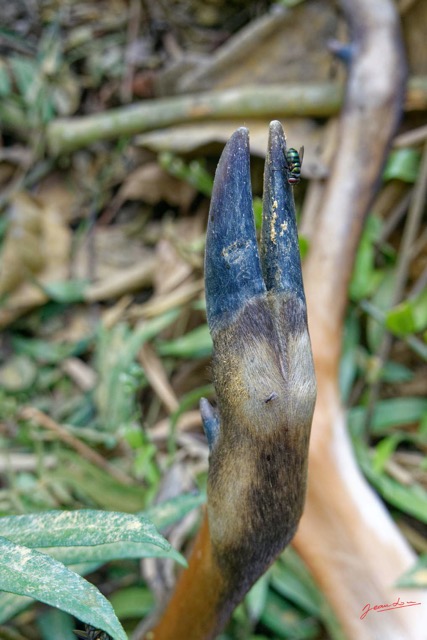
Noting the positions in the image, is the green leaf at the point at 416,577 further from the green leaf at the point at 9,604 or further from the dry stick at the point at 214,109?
the dry stick at the point at 214,109

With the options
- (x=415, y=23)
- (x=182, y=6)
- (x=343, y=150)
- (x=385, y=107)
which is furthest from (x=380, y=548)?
(x=182, y=6)

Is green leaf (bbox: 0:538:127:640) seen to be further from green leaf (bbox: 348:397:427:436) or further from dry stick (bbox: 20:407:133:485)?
green leaf (bbox: 348:397:427:436)

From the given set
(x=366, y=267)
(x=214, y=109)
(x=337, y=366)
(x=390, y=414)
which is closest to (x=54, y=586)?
(x=337, y=366)

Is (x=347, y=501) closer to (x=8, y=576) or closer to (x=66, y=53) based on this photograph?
(x=8, y=576)

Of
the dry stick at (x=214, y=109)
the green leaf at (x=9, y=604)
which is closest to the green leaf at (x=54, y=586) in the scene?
the green leaf at (x=9, y=604)

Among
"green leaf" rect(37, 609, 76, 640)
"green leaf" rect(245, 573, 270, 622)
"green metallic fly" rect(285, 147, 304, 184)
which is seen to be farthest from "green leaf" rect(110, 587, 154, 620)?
"green metallic fly" rect(285, 147, 304, 184)

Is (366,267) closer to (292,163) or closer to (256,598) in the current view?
(256,598)
